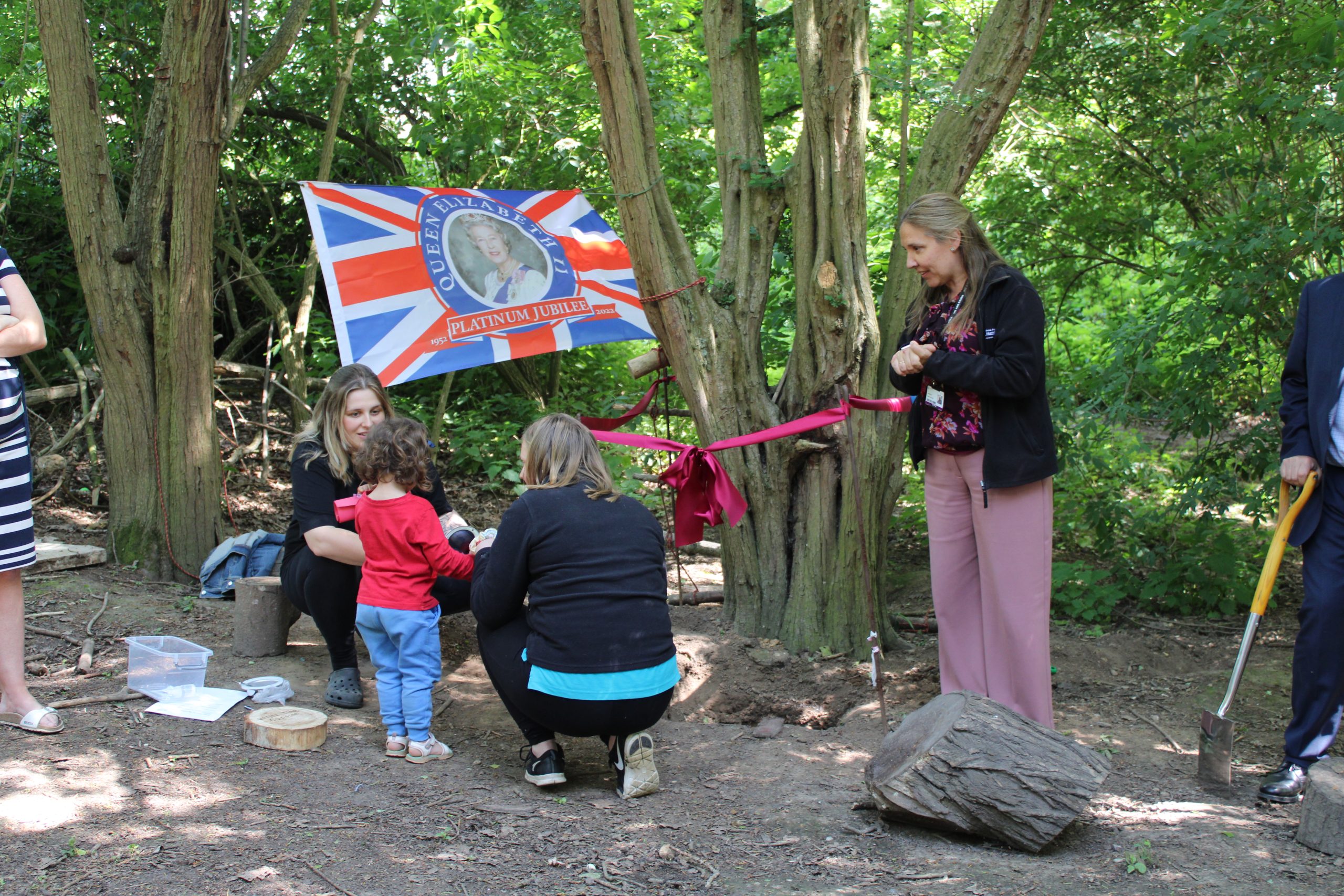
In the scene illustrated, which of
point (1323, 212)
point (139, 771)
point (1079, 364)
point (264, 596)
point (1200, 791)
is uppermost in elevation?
point (1323, 212)

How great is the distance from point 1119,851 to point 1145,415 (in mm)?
3238

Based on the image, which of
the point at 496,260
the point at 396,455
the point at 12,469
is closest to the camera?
the point at 12,469

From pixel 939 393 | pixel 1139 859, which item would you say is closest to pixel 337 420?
pixel 939 393

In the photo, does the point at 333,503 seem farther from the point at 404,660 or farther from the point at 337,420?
the point at 404,660

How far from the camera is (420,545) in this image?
3.28m

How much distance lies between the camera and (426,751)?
325 cm

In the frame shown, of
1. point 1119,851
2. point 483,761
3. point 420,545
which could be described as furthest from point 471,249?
point 1119,851

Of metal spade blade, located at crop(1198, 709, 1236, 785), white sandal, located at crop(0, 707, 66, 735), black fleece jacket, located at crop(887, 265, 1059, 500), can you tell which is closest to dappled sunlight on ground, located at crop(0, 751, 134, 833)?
white sandal, located at crop(0, 707, 66, 735)

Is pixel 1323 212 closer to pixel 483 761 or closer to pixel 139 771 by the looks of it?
pixel 483 761

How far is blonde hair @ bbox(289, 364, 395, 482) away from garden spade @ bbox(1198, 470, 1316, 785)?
120 inches

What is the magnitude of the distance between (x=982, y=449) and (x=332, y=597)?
8.10 ft

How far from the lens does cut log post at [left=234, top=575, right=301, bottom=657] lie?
404 cm

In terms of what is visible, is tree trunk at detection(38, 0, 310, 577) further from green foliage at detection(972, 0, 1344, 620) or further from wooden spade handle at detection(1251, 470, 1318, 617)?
wooden spade handle at detection(1251, 470, 1318, 617)

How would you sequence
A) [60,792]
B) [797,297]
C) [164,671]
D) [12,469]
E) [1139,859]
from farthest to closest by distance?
[797,297] < [164,671] < [12,469] < [60,792] < [1139,859]
